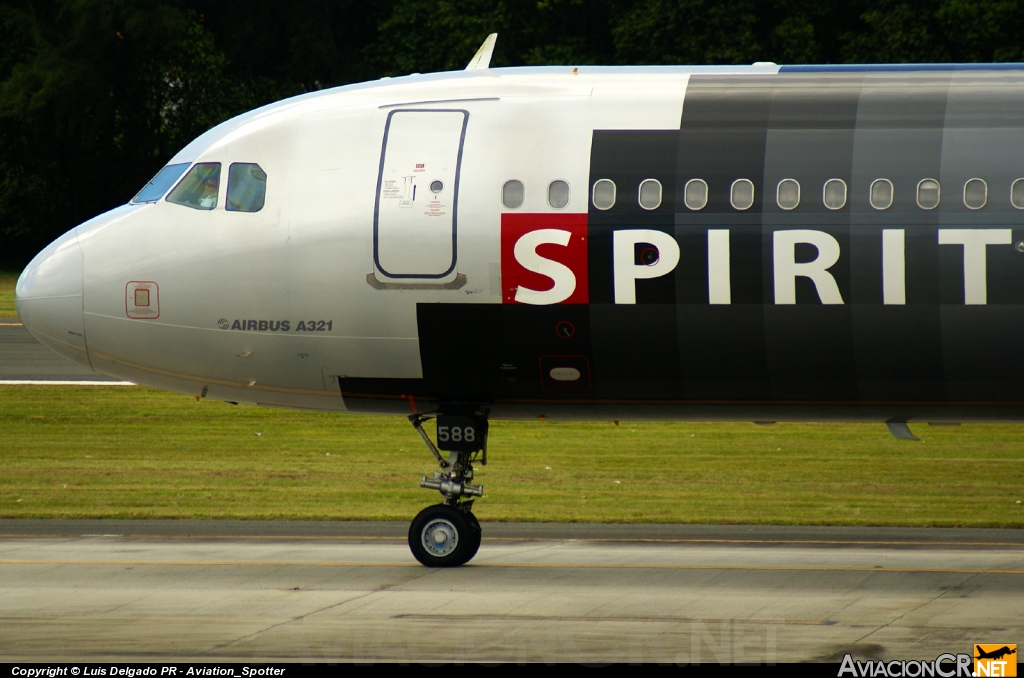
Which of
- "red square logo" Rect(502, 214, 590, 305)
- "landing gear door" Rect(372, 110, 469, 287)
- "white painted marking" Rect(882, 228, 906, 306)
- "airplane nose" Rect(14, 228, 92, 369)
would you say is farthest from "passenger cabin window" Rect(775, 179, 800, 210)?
"airplane nose" Rect(14, 228, 92, 369)

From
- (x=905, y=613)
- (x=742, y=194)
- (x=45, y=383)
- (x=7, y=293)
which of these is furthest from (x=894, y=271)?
(x=7, y=293)

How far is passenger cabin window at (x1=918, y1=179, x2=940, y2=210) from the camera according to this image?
12.8m

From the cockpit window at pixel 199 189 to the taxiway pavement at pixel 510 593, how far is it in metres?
3.98

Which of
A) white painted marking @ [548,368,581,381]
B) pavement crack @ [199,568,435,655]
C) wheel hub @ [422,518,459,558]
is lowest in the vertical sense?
pavement crack @ [199,568,435,655]

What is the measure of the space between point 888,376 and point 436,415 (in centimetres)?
474

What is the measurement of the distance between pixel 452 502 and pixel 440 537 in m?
0.40

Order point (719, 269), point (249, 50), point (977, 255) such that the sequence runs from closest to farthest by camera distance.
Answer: point (977, 255) → point (719, 269) → point (249, 50)

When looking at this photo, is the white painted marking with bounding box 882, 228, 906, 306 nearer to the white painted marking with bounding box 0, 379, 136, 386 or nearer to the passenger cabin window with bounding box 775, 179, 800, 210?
the passenger cabin window with bounding box 775, 179, 800, 210

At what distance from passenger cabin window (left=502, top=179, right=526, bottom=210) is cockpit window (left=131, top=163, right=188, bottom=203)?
362cm

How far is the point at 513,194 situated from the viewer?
1320 cm

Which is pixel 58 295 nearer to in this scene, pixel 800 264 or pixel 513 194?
pixel 513 194

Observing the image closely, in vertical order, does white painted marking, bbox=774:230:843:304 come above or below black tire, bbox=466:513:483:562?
above

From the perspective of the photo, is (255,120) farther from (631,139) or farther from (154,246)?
(631,139)

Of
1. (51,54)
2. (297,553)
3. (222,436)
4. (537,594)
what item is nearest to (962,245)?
(537,594)
